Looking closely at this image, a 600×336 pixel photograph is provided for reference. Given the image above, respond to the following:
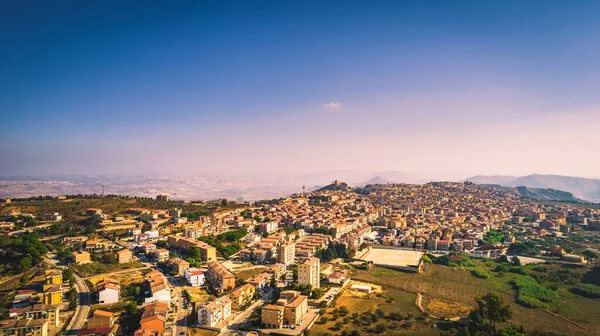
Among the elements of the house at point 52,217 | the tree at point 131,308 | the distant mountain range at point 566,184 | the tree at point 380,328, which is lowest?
the tree at point 380,328

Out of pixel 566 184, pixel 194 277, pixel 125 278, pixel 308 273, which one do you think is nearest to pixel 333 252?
pixel 308 273

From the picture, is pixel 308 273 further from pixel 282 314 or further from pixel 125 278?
pixel 125 278

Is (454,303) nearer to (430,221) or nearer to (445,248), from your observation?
(445,248)

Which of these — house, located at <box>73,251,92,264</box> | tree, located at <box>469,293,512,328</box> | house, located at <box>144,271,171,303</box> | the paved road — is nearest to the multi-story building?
house, located at <box>144,271,171,303</box>

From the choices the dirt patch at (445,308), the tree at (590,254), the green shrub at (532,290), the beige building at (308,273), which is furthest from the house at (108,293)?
the tree at (590,254)

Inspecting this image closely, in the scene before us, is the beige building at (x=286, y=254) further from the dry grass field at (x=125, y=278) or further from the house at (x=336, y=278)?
the dry grass field at (x=125, y=278)

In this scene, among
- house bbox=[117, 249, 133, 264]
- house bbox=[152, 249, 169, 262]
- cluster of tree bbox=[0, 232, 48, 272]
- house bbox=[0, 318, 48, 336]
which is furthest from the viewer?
house bbox=[152, 249, 169, 262]

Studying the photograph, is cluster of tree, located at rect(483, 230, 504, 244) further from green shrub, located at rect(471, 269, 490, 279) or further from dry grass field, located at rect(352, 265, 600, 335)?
dry grass field, located at rect(352, 265, 600, 335)

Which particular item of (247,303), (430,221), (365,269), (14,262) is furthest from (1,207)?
(430,221)
